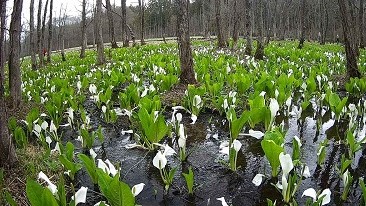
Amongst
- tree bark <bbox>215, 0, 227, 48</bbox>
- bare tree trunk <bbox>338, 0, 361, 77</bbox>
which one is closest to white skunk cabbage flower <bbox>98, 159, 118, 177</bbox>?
bare tree trunk <bbox>338, 0, 361, 77</bbox>

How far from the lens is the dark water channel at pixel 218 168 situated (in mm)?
2916

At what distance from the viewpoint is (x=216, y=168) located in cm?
347

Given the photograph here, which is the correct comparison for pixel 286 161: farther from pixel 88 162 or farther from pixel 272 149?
pixel 88 162

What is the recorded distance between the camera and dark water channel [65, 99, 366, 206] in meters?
2.92

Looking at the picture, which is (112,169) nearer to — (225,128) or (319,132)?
(225,128)

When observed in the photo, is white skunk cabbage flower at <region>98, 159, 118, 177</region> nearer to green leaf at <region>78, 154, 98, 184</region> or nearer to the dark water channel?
green leaf at <region>78, 154, 98, 184</region>

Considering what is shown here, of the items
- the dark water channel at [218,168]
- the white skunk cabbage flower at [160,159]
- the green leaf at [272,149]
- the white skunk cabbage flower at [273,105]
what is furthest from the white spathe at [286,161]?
the white skunk cabbage flower at [273,105]

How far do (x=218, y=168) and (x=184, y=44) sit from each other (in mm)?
4258

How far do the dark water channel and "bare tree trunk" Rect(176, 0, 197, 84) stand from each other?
8.79ft

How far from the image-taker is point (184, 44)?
7.29m

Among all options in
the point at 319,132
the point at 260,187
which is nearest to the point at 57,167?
the point at 260,187

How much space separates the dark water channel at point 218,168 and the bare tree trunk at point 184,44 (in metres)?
2.68

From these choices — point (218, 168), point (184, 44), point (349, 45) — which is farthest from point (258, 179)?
point (349, 45)

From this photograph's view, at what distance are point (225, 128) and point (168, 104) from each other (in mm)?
1462
